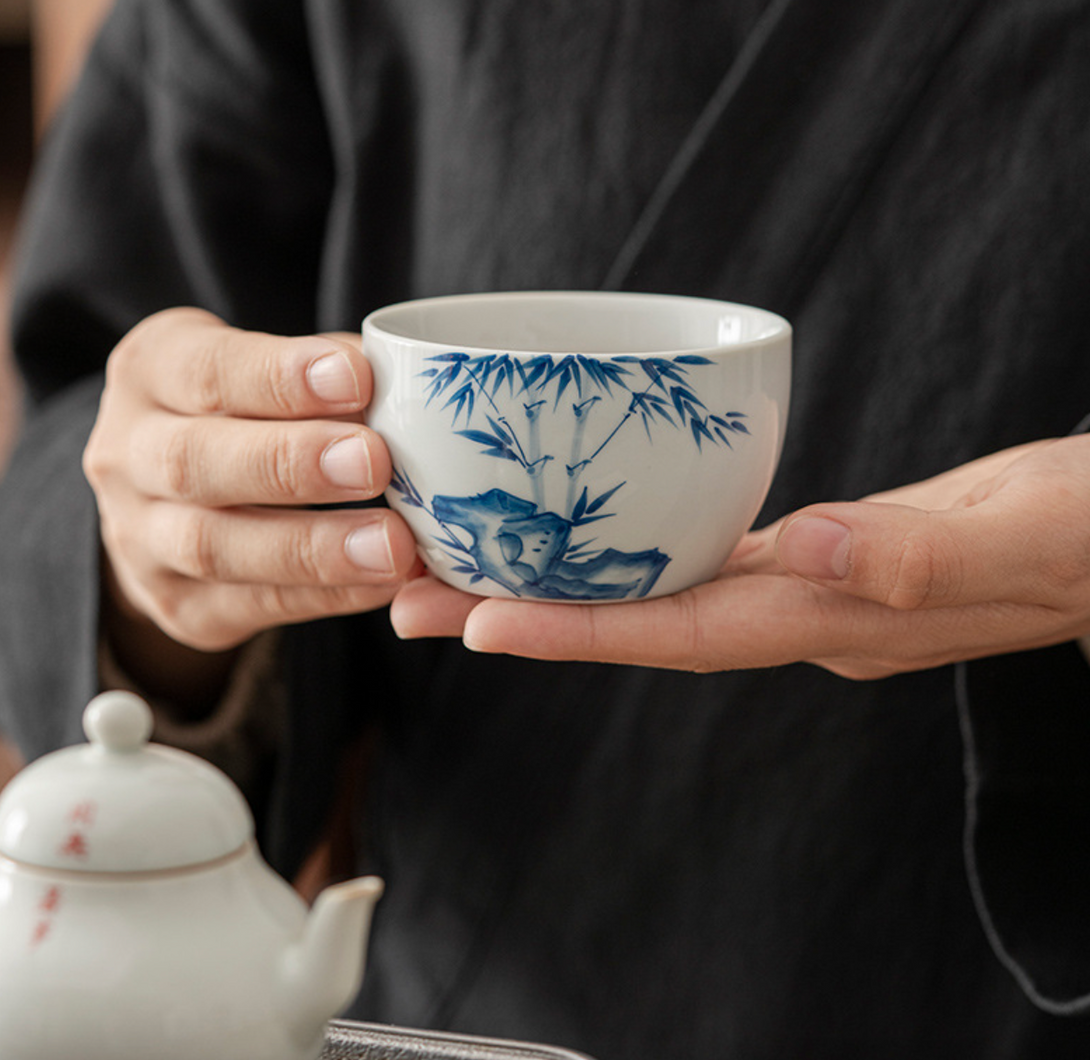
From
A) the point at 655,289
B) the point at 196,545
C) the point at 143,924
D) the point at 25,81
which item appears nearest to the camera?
the point at 143,924

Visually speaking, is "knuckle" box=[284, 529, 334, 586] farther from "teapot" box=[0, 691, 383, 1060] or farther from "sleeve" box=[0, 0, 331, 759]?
"sleeve" box=[0, 0, 331, 759]

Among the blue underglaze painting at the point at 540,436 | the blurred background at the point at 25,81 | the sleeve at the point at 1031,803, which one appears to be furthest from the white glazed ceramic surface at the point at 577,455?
the blurred background at the point at 25,81

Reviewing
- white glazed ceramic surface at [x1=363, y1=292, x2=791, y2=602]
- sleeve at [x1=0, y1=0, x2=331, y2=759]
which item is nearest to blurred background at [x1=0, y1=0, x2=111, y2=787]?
sleeve at [x1=0, y1=0, x2=331, y2=759]

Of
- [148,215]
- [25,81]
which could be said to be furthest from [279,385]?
[25,81]

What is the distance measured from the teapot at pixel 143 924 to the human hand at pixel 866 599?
0.15 meters

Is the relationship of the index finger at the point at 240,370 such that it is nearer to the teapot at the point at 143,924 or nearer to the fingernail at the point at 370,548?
the fingernail at the point at 370,548

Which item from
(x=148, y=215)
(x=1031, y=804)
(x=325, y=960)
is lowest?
(x=1031, y=804)

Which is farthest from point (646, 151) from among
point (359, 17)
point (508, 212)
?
point (359, 17)

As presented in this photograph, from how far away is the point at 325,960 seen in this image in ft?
1.15

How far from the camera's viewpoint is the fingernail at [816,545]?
0.44 m

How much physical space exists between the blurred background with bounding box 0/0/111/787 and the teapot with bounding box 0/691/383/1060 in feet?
4.46

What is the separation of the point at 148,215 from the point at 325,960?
2.21 feet

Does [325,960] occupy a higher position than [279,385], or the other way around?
[279,385]

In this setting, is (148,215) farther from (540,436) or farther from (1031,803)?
(1031,803)
